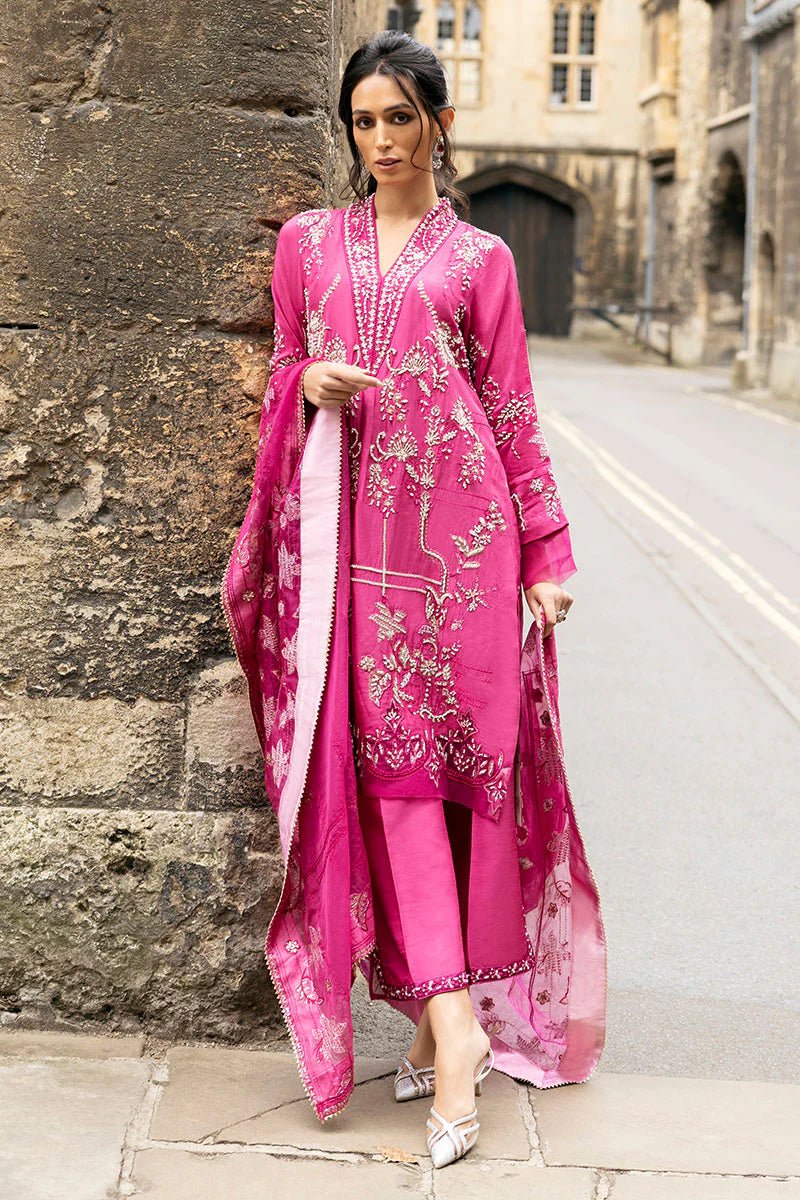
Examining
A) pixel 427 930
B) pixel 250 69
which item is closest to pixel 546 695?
pixel 427 930

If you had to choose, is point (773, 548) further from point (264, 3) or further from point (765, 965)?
point (264, 3)

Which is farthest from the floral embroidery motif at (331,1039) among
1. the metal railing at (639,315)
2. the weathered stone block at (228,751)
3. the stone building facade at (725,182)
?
the metal railing at (639,315)

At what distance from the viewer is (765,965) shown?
13.2 feet

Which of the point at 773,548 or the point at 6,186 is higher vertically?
the point at 6,186

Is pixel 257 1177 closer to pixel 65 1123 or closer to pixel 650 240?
pixel 65 1123

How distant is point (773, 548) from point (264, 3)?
735cm

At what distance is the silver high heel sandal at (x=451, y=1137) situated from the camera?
2.84 m

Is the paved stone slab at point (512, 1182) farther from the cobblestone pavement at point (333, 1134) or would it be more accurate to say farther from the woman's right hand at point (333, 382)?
the woman's right hand at point (333, 382)

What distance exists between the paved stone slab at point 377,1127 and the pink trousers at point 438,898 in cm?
20

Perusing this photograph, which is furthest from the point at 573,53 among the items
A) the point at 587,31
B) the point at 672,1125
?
the point at 672,1125

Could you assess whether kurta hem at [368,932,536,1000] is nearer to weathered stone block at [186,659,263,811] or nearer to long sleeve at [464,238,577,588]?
weathered stone block at [186,659,263,811]

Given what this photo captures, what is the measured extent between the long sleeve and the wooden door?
106ft

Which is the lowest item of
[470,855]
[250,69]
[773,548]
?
[773,548]

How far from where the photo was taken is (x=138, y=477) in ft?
10.7
